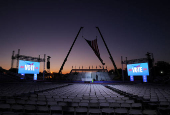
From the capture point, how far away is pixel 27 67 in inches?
1066

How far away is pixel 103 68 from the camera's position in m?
57.3

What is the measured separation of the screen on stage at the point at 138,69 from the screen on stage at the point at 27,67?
26284 mm

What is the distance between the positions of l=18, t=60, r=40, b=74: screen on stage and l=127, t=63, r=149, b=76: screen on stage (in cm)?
2628

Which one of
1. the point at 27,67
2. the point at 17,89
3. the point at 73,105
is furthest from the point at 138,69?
the point at 27,67

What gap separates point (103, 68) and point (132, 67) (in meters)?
29.1

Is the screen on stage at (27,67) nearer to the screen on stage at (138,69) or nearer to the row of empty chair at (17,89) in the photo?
the row of empty chair at (17,89)

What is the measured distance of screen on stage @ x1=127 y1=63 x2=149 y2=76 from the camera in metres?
25.6

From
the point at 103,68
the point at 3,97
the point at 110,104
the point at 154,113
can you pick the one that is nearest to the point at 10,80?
the point at 3,97

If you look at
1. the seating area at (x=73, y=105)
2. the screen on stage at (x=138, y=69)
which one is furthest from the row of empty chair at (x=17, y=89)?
the screen on stage at (x=138, y=69)

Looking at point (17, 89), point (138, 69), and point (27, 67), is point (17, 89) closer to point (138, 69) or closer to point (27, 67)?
point (27, 67)

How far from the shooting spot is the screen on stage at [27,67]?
26.0 m

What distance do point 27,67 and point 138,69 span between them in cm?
2906

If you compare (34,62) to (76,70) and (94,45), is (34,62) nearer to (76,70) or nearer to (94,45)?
(94,45)

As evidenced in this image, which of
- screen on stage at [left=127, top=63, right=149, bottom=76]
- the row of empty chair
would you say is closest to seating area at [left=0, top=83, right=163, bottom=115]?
the row of empty chair
